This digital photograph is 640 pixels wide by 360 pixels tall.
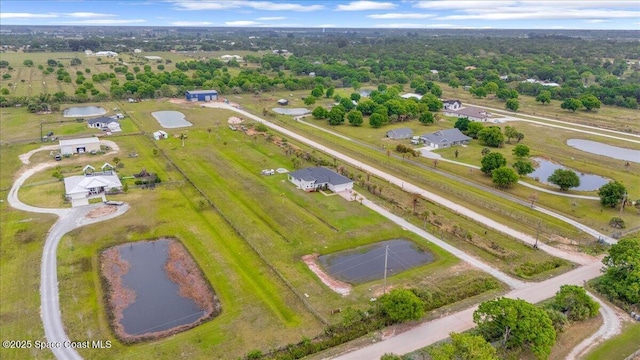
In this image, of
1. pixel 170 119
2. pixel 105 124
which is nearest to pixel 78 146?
pixel 105 124

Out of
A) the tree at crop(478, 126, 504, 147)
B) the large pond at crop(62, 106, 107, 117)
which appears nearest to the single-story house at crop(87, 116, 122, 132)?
the large pond at crop(62, 106, 107, 117)

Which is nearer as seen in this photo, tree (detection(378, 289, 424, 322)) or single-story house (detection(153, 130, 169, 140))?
tree (detection(378, 289, 424, 322))

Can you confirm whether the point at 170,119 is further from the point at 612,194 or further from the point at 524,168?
the point at 612,194

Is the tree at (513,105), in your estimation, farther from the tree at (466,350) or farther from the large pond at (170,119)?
the tree at (466,350)

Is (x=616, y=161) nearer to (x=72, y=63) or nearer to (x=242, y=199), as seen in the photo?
(x=242, y=199)

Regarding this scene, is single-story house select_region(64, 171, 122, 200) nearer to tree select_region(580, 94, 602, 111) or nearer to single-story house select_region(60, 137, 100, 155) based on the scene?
single-story house select_region(60, 137, 100, 155)

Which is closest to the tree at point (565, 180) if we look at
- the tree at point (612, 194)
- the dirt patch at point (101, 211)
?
the tree at point (612, 194)
